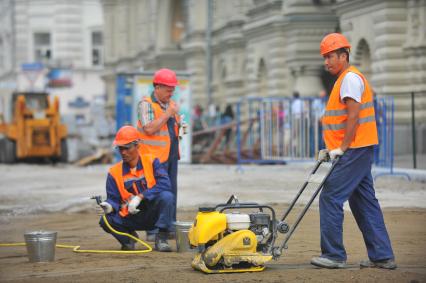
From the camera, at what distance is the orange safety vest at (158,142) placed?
11695 millimetres

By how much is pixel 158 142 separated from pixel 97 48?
6461cm

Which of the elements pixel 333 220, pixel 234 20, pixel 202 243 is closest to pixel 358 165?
pixel 333 220

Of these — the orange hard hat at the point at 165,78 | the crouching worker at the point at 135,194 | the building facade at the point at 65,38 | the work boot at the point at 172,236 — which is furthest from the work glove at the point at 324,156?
the building facade at the point at 65,38

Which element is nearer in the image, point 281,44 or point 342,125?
point 342,125

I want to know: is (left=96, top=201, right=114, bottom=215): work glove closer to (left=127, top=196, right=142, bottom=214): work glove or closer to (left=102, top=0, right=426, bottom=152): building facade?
(left=127, top=196, right=142, bottom=214): work glove

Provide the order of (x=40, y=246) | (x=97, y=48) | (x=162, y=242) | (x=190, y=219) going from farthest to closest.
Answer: (x=97, y=48), (x=190, y=219), (x=162, y=242), (x=40, y=246)

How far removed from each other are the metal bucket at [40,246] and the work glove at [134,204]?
0.79 meters

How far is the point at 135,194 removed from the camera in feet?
35.1

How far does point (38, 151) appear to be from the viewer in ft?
112

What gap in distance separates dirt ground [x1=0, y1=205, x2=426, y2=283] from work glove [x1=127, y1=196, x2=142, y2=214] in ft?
1.35

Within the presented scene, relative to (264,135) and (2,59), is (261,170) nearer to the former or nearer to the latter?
(264,135)

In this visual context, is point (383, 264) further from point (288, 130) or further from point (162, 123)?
point (288, 130)

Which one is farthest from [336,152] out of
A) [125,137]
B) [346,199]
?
[125,137]

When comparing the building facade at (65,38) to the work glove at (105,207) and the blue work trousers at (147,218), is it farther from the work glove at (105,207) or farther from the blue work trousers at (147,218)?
the work glove at (105,207)
